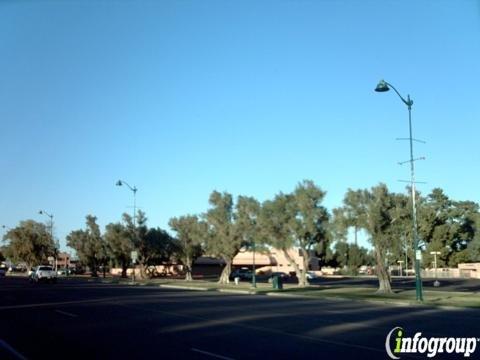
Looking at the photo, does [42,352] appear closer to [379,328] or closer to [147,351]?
[147,351]

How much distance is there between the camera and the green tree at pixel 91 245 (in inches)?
3787

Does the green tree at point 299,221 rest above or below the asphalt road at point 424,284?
above

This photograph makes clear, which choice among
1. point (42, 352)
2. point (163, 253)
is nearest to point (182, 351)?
point (42, 352)

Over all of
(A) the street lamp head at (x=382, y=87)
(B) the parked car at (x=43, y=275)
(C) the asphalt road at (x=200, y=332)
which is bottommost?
(B) the parked car at (x=43, y=275)

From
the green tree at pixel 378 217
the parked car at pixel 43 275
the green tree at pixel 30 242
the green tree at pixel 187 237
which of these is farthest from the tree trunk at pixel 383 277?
the green tree at pixel 30 242

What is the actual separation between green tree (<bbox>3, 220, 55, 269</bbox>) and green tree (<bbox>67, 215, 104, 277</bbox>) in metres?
8.21

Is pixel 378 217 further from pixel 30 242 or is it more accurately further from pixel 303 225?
pixel 30 242

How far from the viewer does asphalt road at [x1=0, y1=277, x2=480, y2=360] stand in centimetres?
1312

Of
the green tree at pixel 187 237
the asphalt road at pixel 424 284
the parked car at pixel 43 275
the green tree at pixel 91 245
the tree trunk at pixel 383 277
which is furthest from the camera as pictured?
the green tree at pixel 91 245

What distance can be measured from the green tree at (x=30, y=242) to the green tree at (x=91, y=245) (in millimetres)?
8213

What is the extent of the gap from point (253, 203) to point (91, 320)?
43.0 metres

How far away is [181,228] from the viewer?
74.2 metres

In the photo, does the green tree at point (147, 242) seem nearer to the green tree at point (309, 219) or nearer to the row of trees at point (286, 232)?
the row of trees at point (286, 232)

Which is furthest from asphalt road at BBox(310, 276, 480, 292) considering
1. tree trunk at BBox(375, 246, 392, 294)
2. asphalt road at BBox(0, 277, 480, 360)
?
asphalt road at BBox(0, 277, 480, 360)
